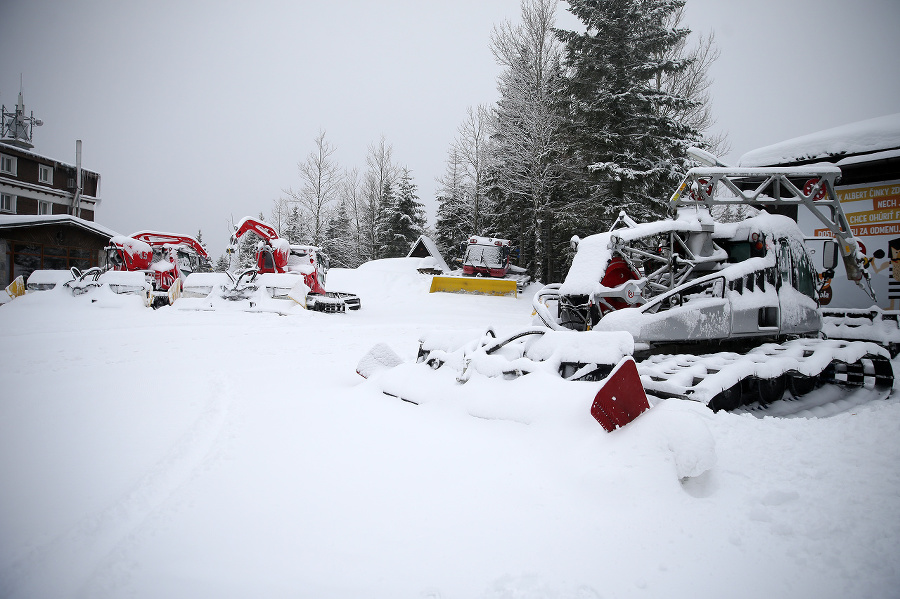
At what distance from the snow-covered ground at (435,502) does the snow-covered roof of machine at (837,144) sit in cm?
938

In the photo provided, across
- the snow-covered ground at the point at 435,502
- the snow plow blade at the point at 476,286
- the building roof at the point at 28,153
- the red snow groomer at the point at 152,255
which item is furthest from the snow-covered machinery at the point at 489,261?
the building roof at the point at 28,153

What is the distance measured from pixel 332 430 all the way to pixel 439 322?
387 inches

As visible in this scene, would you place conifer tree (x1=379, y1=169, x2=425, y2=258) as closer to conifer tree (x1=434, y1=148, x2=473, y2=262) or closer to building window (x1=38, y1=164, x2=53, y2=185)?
conifer tree (x1=434, y1=148, x2=473, y2=262)

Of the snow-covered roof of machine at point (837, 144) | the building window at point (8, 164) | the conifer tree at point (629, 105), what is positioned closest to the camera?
the snow-covered roof of machine at point (837, 144)

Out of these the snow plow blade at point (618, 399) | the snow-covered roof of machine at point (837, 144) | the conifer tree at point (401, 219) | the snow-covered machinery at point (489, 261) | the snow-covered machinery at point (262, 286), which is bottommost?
the snow plow blade at point (618, 399)

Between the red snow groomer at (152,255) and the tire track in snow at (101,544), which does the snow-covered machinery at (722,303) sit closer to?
the tire track in snow at (101,544)

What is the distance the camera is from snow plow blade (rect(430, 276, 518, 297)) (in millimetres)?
18656

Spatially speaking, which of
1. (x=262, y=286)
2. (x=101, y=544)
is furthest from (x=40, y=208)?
(x=101, y=544)

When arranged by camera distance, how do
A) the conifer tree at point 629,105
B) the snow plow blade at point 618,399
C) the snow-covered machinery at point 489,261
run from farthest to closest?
1. the snow-covered machinery at point 489,261
2. the conifer tree at point 629,105
3. the snow plow blade at point 618,399

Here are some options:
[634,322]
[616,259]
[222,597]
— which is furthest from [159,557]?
[616,259]

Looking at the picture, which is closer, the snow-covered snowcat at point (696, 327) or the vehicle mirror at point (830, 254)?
the snow-covered snowcat at point (696, 327)

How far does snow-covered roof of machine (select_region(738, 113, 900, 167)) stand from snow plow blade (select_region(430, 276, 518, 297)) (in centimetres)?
925

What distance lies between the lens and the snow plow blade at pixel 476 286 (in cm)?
1866

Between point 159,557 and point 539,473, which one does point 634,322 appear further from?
point 159,557
